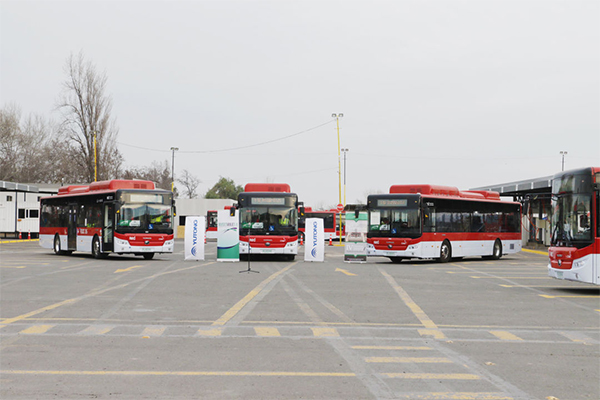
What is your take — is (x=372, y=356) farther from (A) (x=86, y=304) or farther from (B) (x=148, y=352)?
(A) (x=86, y=304)

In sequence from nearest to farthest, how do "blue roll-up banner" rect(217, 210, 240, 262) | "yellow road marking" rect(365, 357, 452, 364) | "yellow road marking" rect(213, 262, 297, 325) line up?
"yellow road marking" rect(365, 357, 452, 364), "yellow road marking" rect(213, 262, 297, 325), "blue roll-up banner" rect(217, 210, 240, 262)

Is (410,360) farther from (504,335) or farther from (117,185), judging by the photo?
(117,185)

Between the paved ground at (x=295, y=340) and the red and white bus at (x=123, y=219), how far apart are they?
10203 millimetres

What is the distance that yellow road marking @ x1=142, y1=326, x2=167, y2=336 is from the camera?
9922 mm

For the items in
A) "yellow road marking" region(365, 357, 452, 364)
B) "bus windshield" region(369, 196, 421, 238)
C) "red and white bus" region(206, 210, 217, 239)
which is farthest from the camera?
"red and white bus" region(206, 210, 217, 239)

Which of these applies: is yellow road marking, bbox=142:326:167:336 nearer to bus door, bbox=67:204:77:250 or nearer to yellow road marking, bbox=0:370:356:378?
A: yellow road marking, bbox=0:370:356:378

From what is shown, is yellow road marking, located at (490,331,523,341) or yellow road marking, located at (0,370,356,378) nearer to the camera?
yellow road marking, located at (0,370,356,378)

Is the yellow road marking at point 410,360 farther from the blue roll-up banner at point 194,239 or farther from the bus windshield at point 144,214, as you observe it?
the bus windshield at point 144,214

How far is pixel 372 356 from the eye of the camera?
27.7 ft

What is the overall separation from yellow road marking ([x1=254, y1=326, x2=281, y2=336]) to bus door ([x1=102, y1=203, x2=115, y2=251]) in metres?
19.6

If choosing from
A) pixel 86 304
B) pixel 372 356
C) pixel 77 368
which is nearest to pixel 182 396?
pixel 77 368

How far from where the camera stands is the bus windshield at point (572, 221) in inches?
659

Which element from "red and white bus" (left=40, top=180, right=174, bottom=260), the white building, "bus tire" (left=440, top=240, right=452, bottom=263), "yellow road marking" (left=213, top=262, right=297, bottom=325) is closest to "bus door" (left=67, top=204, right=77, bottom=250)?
"red and white bus" (left=40, top=180, right=174, bottom=260)

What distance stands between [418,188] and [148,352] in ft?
72.8
